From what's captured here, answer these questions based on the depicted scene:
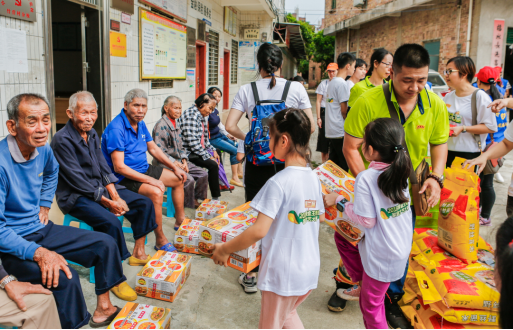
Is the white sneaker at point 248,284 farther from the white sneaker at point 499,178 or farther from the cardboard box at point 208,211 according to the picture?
the white sneaker at point 499,178

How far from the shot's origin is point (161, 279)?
2.61 metres

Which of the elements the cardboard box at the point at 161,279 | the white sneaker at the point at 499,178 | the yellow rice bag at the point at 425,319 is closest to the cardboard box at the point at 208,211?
the cardboard box at the point at 161,279

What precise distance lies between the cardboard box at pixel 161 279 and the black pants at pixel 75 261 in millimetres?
284

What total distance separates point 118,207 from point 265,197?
64.8 inches

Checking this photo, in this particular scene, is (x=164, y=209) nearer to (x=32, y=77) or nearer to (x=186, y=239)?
(x=186, y=239)

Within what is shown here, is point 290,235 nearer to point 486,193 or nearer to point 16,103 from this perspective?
point 16,103

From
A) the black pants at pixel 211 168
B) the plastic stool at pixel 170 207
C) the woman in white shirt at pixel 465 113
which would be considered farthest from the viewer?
the black pants at pixel 211 168

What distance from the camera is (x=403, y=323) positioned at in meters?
2.39

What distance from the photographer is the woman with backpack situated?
2.66 metres

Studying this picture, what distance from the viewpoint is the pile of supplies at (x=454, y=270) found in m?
2.22

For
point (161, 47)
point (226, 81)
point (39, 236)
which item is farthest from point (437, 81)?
point (39, 236)

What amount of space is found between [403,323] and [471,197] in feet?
3.42

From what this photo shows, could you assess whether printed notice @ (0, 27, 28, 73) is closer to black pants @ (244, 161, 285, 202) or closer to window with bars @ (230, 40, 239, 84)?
black pants @ (244, 161, 285, 202)

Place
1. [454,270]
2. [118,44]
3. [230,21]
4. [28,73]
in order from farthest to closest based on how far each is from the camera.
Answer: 1. [230,21]
2. [118,44]
3. [28,73]
4. [454,270]
